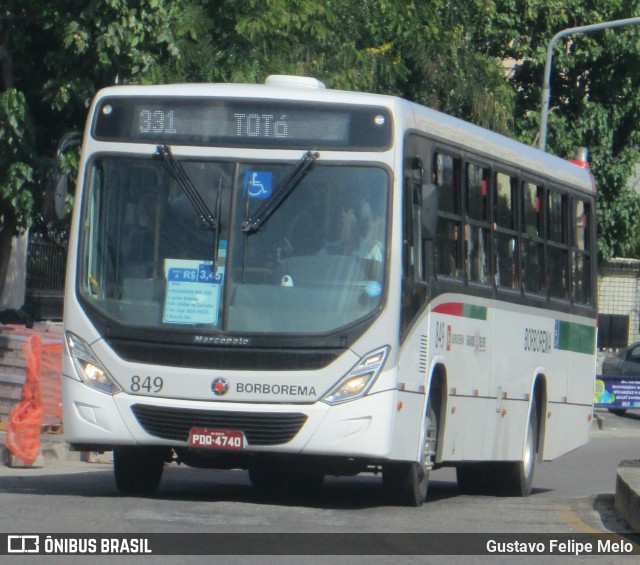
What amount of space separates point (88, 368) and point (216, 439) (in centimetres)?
106

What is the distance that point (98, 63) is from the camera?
1647 centimetres

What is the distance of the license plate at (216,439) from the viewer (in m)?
10.8

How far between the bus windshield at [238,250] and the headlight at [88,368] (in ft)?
0.83

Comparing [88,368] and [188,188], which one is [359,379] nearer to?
[188,188]

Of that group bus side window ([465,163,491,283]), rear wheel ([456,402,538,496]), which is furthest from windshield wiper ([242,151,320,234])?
rear wheel ([456,402,538,496])

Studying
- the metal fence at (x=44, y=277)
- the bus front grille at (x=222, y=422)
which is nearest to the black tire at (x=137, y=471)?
the bus front grille at (x=222, y=422)

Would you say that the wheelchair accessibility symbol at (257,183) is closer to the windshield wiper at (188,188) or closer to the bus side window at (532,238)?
the windshield wiper at (188,188)

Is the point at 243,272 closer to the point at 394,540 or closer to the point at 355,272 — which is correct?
the point at 355,272

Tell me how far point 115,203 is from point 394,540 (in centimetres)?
331

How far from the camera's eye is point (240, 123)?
1126cm

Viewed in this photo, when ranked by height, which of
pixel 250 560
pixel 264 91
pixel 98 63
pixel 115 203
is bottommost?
pixel 250 560

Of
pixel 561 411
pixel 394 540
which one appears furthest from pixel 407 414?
pixel 561 411

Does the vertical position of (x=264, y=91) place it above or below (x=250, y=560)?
above

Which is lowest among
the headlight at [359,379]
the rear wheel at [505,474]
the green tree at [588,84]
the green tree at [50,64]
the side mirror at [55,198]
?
the rear wheel at [505,474]
